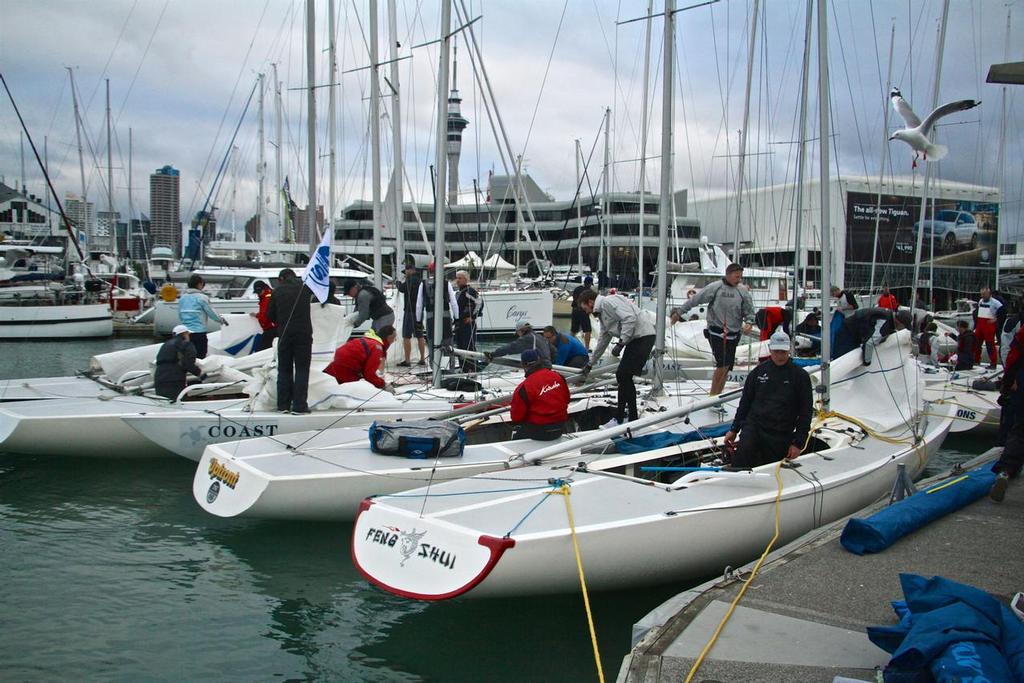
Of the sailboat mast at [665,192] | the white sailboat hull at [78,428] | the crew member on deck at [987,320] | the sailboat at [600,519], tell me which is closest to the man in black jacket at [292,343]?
the white sailboat hull at [78,428]

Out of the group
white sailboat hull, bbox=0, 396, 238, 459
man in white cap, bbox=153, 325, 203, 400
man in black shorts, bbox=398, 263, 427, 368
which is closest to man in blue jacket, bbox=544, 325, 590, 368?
man in black shorts, bbox=398, 263, 427, 368

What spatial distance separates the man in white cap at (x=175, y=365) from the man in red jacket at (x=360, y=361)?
5.95 feet

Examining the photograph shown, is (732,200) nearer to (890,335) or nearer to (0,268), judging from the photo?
(0,268)

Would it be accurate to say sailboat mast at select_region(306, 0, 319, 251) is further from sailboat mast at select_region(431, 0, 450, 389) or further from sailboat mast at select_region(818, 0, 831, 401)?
sailboat mast at select_region(818, 0, 831, 401)

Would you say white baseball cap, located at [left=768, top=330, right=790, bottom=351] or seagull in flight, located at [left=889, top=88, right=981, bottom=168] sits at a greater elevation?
seagull in flight, located at [left=889, top=88, right=981, bottom=168]

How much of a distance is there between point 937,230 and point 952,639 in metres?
61.0

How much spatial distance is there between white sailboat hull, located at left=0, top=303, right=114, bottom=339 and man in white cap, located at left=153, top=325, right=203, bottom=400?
21609 mm

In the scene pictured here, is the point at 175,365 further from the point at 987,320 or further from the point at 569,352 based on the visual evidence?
the point at 987,320

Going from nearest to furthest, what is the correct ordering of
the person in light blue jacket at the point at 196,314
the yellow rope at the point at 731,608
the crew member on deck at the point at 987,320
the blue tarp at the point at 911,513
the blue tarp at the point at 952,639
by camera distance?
the blue tarp at the point at 952,639, the yellow rope at the point at 731,608, the blue tarp at the point at 911,513, the person in light blue jacket at the point at 196,314, the crew member on deck at the point at 987,320

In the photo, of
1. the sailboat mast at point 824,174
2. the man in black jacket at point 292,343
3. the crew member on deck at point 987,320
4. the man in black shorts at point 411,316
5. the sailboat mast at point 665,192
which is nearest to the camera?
the sailboat mast at point 824,174

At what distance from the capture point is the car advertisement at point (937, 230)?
186ft

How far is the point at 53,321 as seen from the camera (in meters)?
28.8

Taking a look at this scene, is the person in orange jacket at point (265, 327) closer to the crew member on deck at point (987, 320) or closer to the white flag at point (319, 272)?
the white flag at point (319, 272)

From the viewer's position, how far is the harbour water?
514 cm
